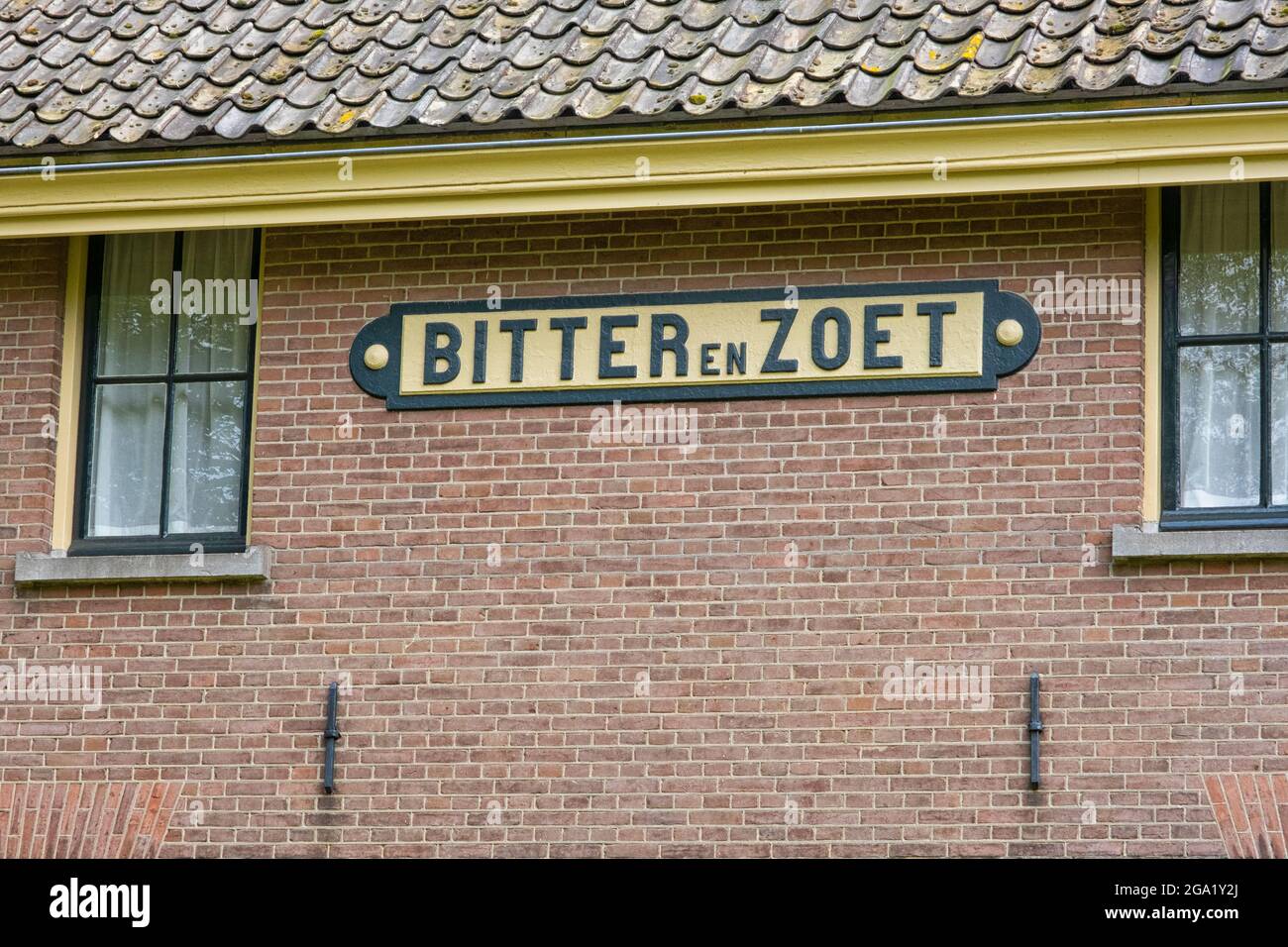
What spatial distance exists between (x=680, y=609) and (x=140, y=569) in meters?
2.63

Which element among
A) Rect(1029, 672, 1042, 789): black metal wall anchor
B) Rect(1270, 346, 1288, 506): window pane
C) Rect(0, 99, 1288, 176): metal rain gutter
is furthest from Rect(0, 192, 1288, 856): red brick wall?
Rect(0, 99, 1288, 176): metal rain gutter

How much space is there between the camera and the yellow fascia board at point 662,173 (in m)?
8.81

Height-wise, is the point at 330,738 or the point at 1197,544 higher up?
the point at 1197,544

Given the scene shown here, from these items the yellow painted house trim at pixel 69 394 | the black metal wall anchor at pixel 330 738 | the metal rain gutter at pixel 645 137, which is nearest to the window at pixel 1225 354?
the metal rain gutter at pixel 645 137

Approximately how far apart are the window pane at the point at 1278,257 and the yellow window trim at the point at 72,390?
4.83 meters

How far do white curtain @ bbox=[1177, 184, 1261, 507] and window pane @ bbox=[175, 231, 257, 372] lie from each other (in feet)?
15.0

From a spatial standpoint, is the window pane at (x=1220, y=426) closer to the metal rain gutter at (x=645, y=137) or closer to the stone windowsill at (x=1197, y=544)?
the stone windowsill at (x=1197, y=544)

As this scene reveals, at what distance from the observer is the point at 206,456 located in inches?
404

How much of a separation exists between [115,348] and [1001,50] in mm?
4629

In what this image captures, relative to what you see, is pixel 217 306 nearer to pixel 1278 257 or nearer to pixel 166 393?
pixel 166 393

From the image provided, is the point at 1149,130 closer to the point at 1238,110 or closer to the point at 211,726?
the point at 1238,110

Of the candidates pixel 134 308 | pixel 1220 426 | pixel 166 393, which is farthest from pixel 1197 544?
pixel 134 308
